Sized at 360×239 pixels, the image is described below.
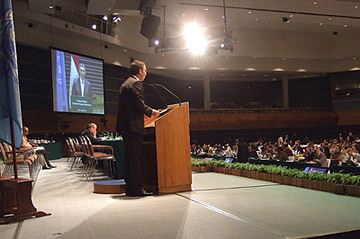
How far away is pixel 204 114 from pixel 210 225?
19199 mm

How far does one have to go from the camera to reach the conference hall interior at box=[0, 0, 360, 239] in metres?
2.95

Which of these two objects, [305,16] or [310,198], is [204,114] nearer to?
[305,16]

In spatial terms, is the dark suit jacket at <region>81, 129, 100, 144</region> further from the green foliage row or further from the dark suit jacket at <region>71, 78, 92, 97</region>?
the dark suit jacket at <region>71, 78, 92, 97</region>

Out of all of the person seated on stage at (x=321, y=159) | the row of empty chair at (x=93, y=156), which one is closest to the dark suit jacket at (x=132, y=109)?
the row of empty chair at (x=93, y=156)

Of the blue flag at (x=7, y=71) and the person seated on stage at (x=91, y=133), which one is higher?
the blue flag at (x=7, y=71)

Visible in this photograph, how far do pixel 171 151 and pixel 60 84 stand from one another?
10107 mm

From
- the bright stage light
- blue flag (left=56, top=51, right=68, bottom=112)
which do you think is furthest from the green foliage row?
the bright stage light

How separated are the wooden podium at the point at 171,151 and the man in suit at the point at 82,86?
1010 cm

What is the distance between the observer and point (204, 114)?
21.7 m

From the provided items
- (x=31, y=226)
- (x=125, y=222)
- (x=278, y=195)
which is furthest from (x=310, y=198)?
(x=31, y=226)

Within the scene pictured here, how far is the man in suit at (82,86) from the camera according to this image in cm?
1373

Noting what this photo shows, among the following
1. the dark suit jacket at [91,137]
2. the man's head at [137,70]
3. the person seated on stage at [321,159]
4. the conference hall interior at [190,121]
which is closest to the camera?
the conference hall interior at [190,121]

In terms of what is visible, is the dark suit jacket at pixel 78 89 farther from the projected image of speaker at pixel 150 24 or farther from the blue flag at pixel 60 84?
the projected image of speaker at pixel 150 24

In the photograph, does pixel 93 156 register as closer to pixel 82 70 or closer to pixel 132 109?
pixel 132 109
